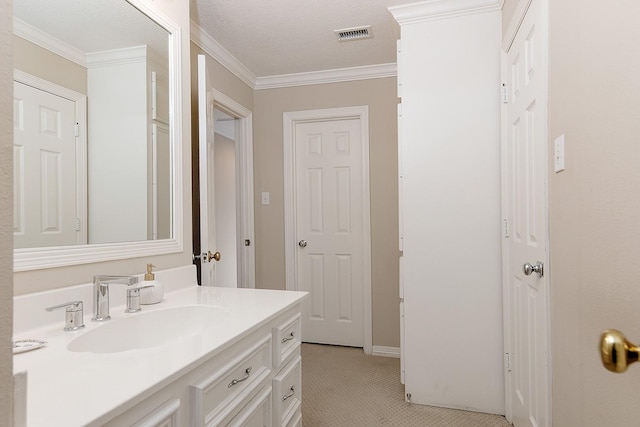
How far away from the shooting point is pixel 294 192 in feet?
11.2

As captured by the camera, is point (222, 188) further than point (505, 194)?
Yes

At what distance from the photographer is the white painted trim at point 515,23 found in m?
1.59

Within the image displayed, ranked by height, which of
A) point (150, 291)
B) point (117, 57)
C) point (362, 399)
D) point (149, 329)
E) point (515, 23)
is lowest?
point (362, 399)

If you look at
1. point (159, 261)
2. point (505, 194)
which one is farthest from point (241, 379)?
point (505, 194)

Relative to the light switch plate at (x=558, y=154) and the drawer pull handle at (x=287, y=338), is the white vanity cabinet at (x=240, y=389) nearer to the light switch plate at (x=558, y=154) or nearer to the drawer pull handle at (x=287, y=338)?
the drawer pull handle at (x=287, y=338)

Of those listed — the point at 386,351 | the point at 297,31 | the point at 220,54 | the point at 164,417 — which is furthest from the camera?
the point at 386,351

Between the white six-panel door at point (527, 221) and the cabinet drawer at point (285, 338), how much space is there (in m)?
0.94

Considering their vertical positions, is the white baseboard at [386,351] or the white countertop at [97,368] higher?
the white countertop at [97,368]

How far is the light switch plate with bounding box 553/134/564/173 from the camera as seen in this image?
1176 millimetres

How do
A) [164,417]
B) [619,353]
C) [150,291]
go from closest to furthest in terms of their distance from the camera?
[619,353] → [164,417] → [150,291]

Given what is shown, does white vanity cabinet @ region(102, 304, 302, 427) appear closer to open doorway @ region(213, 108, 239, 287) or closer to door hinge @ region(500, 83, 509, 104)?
door hinge @ region(500, 83, 509, 104)

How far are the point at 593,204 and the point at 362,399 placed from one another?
1.91 m

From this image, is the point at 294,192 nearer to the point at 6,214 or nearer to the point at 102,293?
the point at 102,293

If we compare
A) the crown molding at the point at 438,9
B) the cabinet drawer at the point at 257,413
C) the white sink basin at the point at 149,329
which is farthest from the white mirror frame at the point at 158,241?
the crown molding at the point at 438,9
